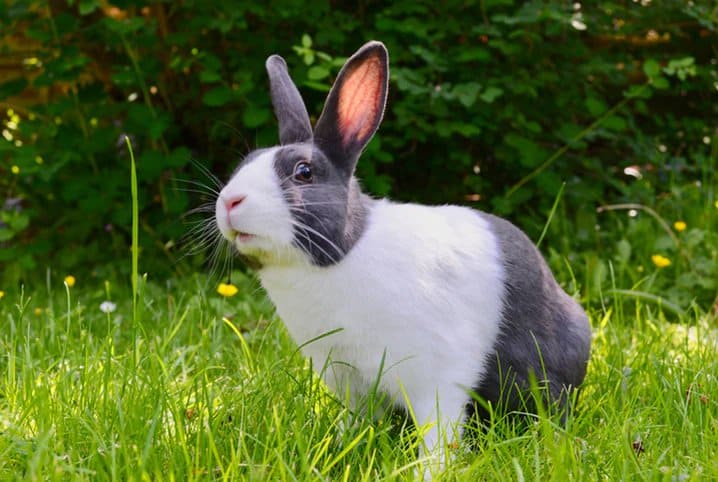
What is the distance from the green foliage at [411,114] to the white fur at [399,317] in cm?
153

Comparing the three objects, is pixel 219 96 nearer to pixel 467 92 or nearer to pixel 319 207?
pixel 467 92

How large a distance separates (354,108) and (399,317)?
53 centimetres

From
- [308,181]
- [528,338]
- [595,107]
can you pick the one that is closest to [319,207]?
[308,181]

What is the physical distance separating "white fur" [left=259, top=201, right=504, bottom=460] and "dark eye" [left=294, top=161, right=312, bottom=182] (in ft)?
0.64

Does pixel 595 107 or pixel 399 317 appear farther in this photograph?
pixel 595 107

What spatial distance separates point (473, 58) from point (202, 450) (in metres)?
2.47

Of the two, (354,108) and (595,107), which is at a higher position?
(354,108)

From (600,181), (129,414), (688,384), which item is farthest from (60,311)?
(600,181)

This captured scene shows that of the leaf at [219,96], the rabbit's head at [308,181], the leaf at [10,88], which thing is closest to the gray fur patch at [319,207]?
the rabbit's head at [308,181]

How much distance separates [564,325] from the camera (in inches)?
86.7

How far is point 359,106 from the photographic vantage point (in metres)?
2.04

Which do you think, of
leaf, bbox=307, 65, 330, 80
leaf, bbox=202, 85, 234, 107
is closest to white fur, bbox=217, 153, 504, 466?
leaf, bbox=307, 65, 330, 80

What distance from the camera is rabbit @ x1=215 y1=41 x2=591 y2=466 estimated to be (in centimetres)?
189

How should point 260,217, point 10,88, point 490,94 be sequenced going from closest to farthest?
point 260,217
point 490,94
point 10,88
